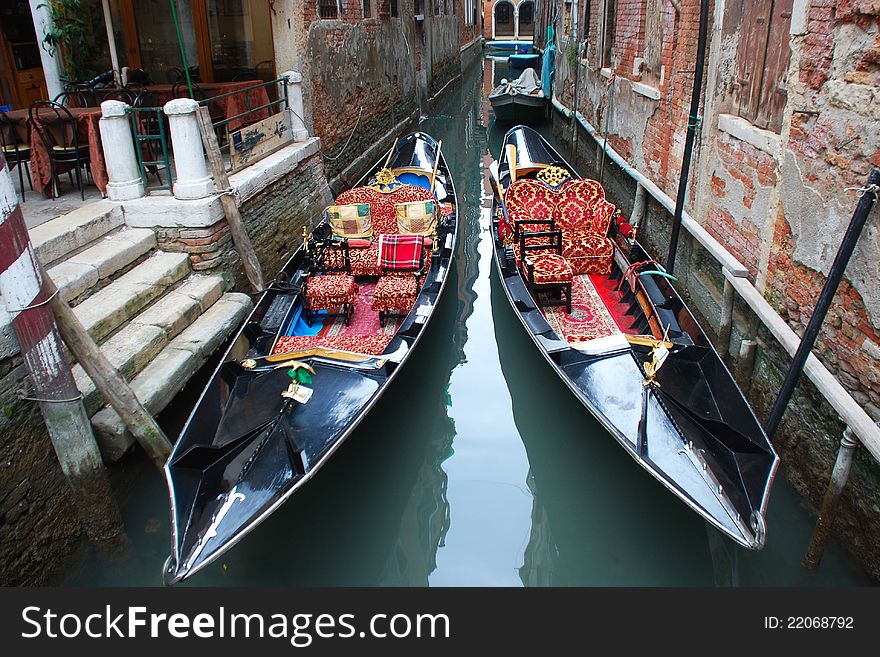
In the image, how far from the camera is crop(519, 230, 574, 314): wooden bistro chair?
4.07 metres

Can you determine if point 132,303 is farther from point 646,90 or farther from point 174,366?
point 646,90

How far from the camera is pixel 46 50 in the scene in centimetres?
525

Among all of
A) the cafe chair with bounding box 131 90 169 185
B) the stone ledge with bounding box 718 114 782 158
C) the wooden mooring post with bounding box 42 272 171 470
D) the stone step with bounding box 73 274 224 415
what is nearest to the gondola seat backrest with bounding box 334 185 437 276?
the stone step with bounding box 73 274 224 415

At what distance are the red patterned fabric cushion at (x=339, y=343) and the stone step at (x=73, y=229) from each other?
49.1 inches

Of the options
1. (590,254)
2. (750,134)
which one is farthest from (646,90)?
(750,134)

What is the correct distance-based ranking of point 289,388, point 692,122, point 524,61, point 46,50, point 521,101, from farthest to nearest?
point 524,61 < point 521,101 < point 46,50 < point 692,122 < point 289,388

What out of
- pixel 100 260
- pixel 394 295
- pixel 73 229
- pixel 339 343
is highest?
pixel 73 229

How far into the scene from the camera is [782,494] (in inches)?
115

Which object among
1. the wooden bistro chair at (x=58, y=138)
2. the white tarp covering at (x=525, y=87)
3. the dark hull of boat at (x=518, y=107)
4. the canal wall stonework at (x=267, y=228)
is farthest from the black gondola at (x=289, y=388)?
the white tarp covering at (x=525, y=87)

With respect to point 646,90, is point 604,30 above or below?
above

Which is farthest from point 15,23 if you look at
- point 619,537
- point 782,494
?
point 782,494

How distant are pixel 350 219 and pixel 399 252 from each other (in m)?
0.63

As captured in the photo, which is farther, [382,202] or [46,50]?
[46,50]

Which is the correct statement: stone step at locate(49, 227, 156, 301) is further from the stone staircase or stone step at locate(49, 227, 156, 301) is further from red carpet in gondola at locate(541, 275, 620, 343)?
red carpet in gondola at locate(541, 275, 620, 343)
